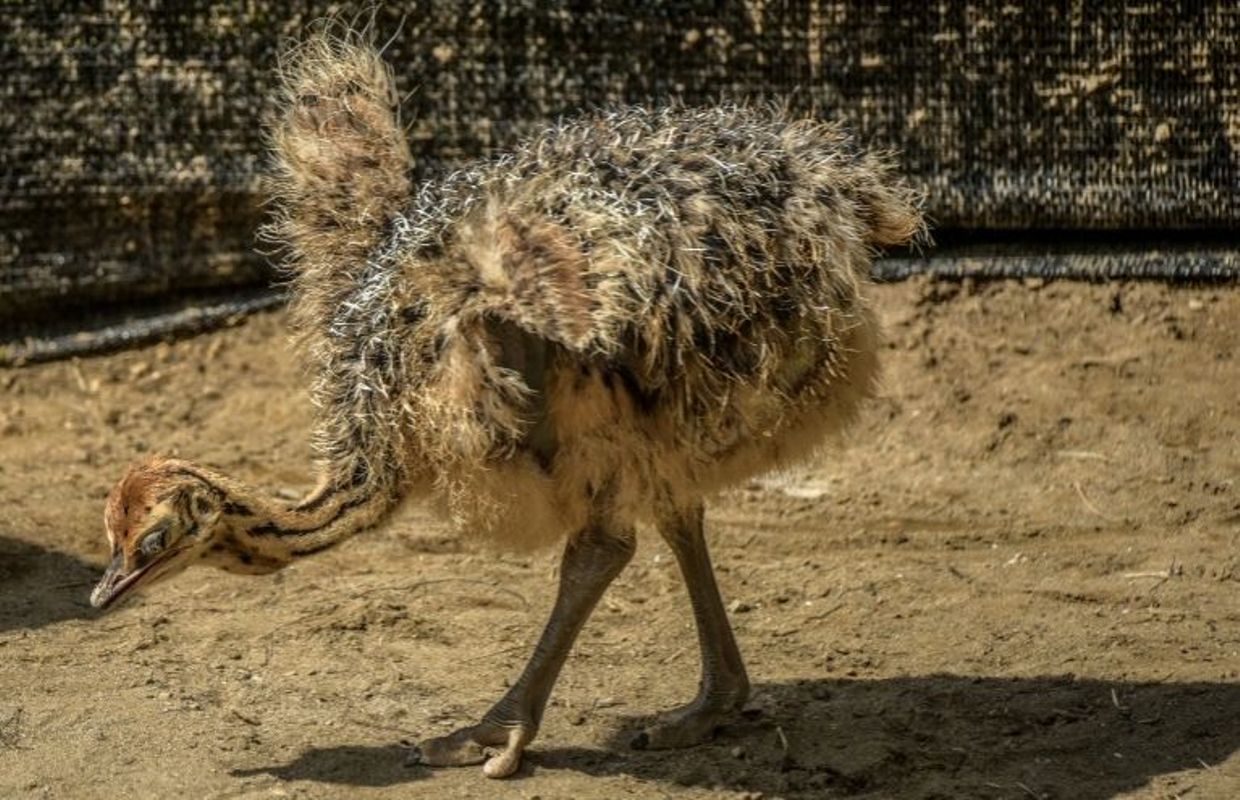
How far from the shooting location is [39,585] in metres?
6.59

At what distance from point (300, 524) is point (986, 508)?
301cm

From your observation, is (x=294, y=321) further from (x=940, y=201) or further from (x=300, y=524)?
(x=940, y=201)

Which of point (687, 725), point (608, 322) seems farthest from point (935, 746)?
point (608, 322)

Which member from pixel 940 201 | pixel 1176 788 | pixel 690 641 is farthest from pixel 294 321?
pixel 940 201

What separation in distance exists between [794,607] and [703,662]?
872mm

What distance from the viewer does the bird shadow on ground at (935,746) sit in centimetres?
514

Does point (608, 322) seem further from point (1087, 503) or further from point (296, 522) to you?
point (1087, 503)

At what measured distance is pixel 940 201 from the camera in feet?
26.5

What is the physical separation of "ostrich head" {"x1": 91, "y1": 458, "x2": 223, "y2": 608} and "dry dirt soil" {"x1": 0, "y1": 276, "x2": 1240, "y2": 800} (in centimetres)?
56

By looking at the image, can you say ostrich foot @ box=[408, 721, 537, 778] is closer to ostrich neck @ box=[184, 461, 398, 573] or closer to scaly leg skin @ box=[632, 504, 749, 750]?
scaly leg skin @ box=[632, 504, 749, 750]

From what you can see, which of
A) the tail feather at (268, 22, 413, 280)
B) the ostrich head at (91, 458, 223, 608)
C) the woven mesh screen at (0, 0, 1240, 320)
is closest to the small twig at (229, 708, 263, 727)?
the ostrich head at (91, 458, 223, 608)

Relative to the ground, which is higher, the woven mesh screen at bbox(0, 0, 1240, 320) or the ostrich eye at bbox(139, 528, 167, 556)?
the woven mesh screen at bbox(0, 0, 1240, 320)

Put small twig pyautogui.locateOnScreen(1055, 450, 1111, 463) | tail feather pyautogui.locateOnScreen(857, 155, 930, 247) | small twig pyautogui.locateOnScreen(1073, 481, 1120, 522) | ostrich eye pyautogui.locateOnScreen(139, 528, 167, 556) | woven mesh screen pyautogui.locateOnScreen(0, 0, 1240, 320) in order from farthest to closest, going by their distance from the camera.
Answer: woven mesh screen pyautogui.locateOnScreen(0, 0, 1240, 320) < small twig pyautogui.locateOnScreen(1055, 450, 1111, 463) < small twig pyautogui.locateOnScreen(1073, 481, 1120, 522) < tail feather pyautogui.locateOnScreen(857, 155, 930, 247) < ostrich eye pyautogui.locateOnScreen(139, 528, 167, 556)

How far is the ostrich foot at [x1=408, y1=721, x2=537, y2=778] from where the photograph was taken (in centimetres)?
524
